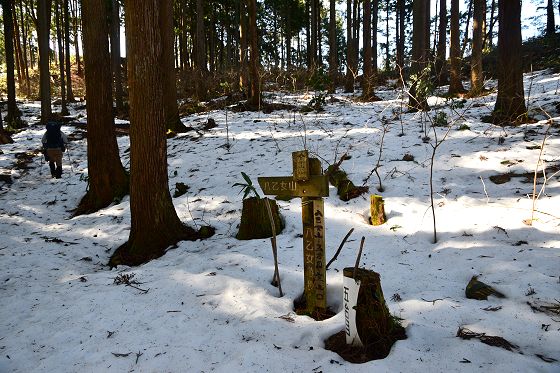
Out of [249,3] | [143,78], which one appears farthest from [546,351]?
[249,3]

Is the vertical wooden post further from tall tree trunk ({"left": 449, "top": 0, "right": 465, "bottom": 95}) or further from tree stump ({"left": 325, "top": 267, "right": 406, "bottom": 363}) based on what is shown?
tall tree trunk ({"left": 449, "top": 0, "right": 465, "bottom": 95})

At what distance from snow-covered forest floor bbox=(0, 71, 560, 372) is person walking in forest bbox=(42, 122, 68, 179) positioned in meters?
1.27

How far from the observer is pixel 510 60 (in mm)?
6832

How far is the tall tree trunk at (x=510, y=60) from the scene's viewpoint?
671 centimetres

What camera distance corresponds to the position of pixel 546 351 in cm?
218

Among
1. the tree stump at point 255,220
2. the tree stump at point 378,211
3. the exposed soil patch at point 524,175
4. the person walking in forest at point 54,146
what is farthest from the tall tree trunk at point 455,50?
the person walking in forest at point 54,146

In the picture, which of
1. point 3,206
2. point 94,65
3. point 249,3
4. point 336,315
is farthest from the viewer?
point 249,3

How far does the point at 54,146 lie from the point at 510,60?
410 inches

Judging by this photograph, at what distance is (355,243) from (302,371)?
2.19 m

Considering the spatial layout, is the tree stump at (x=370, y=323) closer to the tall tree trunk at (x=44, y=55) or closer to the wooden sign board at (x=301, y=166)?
the wooden sign board at (x=301, y=166)

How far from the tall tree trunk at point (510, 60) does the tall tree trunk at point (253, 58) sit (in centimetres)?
675

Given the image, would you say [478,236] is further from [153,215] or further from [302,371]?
[153,215]

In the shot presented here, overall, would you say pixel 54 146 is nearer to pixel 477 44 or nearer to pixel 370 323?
pixel 370 323

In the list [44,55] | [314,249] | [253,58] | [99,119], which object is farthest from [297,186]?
[44,55]
